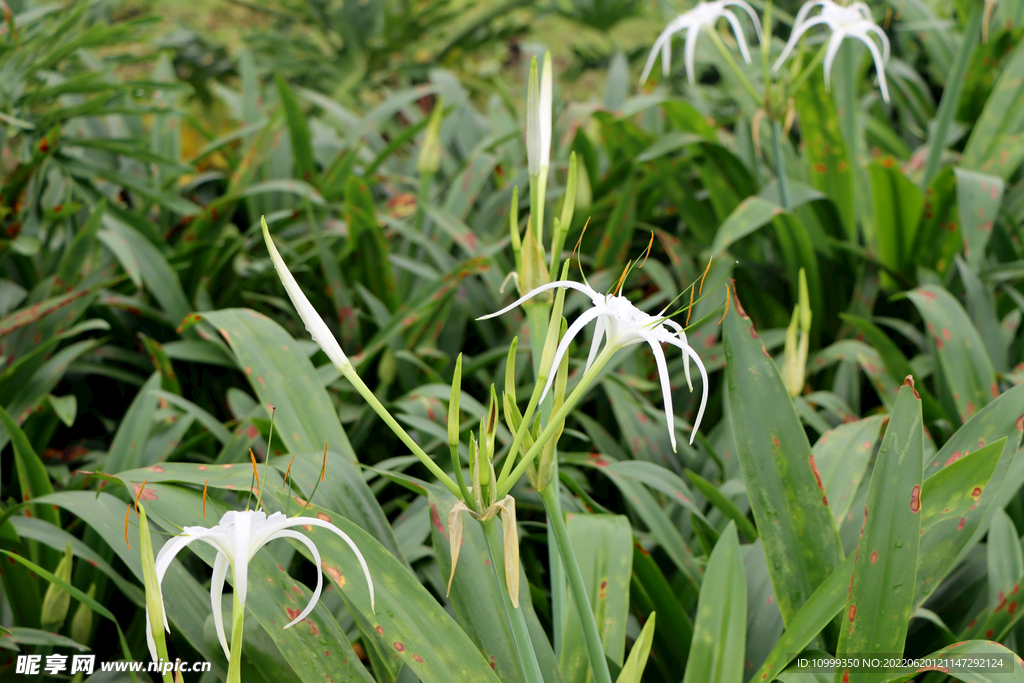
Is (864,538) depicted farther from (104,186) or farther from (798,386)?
(104,186)

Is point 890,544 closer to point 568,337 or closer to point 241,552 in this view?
point 568,337

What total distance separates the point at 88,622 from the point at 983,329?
4.84 ft

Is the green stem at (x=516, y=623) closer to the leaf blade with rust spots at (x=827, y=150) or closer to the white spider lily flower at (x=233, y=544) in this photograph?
the white spider lily flower at (x=233, y=544)

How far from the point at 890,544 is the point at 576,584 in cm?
28

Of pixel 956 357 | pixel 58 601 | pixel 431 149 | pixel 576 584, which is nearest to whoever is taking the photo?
pixel 576 584

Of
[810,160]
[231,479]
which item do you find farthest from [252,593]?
[810,160]

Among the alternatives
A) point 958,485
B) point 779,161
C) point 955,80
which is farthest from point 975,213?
point 958,485

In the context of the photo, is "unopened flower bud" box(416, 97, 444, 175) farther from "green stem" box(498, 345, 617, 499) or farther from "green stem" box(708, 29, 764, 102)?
"green stem" box(498, 345, 617, 499)

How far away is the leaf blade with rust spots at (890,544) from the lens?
0.59 metres

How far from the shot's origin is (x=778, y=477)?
76 cm

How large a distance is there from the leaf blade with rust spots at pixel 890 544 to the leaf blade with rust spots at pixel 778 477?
11 centimetres

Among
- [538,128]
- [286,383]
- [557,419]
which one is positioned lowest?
[286,383]

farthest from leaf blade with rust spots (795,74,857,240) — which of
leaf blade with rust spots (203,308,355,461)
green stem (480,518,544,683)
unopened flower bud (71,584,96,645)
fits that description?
unopened flower bud (71,584,96,645)

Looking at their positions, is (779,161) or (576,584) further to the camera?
(779,161)
